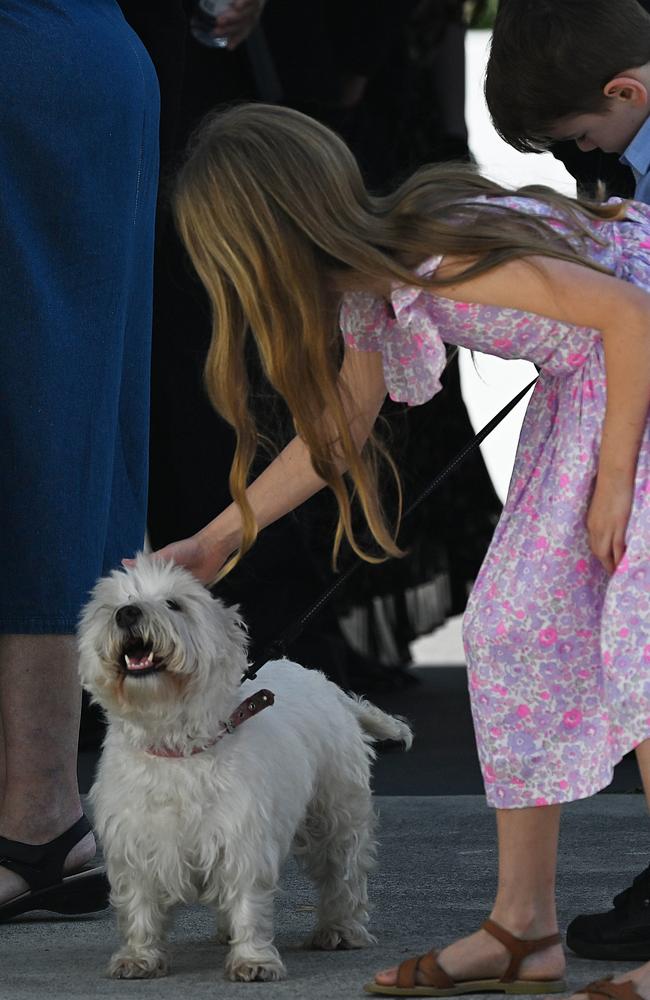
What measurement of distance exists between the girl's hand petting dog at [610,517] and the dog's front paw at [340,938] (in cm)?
85

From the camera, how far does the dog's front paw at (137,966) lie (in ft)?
9.23

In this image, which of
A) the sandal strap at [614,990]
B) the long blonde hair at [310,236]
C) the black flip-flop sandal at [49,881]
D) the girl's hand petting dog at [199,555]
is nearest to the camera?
the sandal strap at [614,990]

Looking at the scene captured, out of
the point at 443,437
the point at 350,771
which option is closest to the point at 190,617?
the point at 350,771

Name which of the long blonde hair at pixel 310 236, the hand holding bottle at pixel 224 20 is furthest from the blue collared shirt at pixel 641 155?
the hand holding bottle at pixel 224 20

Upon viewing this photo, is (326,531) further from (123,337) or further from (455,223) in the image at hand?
(455,223)

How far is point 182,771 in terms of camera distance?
2.83m

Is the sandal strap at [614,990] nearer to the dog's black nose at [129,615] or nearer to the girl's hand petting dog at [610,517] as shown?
the girl's hand petting dog at [610,517]

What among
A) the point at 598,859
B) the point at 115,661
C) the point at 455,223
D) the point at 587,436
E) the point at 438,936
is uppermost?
the point at 455,223

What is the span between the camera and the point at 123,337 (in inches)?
136

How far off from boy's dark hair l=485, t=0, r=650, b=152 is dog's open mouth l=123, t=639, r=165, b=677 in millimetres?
1052

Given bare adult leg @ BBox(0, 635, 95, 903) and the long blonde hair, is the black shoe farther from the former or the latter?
bare adult leg @ BBox(0, 635, 95, 903)

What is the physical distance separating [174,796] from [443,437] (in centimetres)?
335

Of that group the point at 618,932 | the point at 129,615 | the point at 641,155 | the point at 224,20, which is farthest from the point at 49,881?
the point at 224,20

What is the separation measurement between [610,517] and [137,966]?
103 cm
